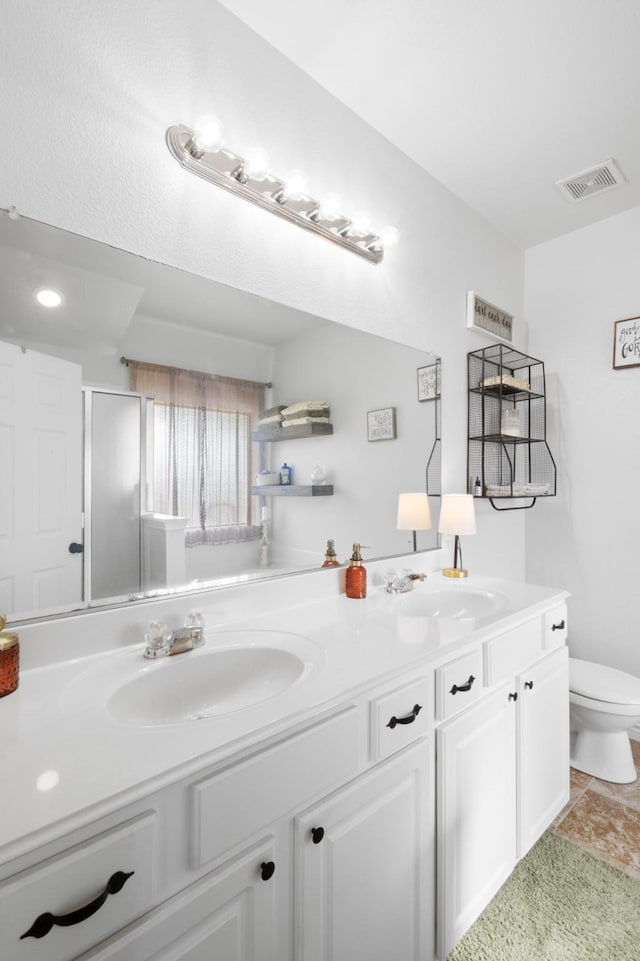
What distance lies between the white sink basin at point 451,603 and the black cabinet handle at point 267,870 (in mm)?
936

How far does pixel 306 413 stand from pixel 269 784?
108 centimetres

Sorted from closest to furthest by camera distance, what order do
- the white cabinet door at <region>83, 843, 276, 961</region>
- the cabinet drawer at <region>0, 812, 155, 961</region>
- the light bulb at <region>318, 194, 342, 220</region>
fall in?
the cabinet drawer at <region>0, 812, 155, 961</region>
the white cabinet door at <region>83, 843, 276, 961</region>
the light bulb at <region>318, 194, 342, 220</region>

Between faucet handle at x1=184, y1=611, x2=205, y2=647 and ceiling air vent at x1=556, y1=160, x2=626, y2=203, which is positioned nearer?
faucet handle at x1=184, y1=611, x2=205, y2=647

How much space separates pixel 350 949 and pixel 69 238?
167cm

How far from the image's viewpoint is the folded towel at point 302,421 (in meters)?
1.52

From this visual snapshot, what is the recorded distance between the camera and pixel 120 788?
62cm

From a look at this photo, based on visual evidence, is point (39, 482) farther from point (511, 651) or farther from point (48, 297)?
point (511, 651)

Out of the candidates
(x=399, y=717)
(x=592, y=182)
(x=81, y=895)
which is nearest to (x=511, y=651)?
(x=399, y=717)

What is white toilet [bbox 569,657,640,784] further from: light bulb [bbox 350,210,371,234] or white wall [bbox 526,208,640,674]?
light bulb [bbox 350,210,371,234]

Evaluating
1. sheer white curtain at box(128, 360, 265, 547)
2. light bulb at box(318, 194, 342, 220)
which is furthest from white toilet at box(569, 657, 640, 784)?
light bulb at box(318, 194, 342, 220)


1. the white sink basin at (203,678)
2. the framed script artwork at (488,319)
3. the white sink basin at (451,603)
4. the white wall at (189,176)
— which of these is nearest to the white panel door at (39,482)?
the white sink basin at (203,678)

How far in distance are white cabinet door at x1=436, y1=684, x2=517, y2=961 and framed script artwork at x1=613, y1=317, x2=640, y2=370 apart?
179 centimetres

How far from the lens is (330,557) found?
164 centimetres

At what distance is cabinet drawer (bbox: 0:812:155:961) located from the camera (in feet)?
1.80
